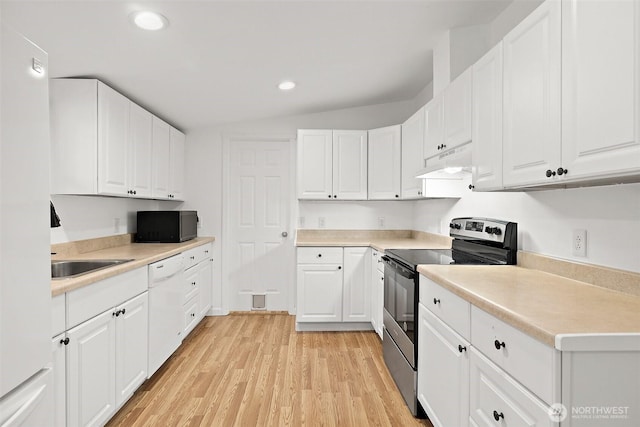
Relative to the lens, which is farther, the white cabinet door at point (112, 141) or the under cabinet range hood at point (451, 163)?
the white cabinet door at point (112, 141)

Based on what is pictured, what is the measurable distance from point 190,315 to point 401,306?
6.80 feet

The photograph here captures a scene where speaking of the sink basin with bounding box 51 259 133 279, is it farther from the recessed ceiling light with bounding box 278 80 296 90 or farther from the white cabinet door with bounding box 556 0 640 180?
the white cabinet door with bounding box 556 0 640 180

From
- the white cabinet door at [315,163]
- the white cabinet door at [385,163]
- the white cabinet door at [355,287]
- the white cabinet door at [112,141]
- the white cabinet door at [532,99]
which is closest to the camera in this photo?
the white cabinet door at [532,99]

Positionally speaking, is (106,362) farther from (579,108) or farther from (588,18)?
(588,18)

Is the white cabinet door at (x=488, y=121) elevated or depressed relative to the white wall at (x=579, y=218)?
elevated

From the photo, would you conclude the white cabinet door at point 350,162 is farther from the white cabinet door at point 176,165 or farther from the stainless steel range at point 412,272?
the white cabinet door at point 176,165

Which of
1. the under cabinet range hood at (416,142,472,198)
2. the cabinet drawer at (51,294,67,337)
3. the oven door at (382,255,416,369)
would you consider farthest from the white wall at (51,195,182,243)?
the under cabinet range hood at (416,142,472,198)

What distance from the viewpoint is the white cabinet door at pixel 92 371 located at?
1.64 meters

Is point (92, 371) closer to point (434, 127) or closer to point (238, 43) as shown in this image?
point (238, 43)

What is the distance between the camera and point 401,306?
2.36 meters

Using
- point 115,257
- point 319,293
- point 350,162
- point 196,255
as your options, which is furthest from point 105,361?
point 350,162

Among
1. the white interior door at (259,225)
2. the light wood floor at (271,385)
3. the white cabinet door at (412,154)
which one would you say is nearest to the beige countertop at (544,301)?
the light wood floor at (271,385)

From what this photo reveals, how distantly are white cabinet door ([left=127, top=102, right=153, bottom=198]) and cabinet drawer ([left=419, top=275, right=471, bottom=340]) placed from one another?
7.60 feet

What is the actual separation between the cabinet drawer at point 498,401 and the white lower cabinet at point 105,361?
69.5 inches
